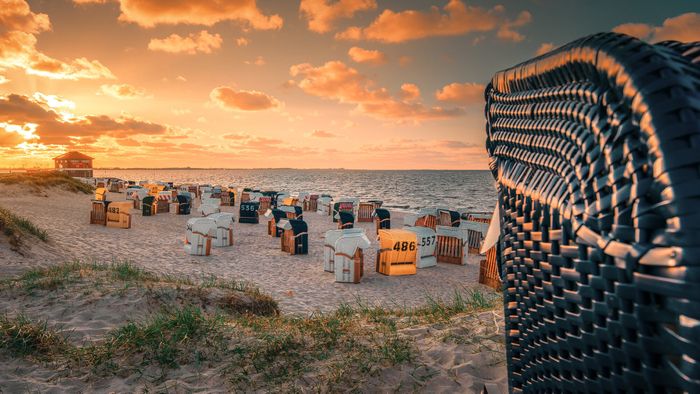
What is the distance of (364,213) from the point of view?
27.1 metres

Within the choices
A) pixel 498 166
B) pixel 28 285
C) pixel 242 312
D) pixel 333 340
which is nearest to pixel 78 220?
pixel 28 285

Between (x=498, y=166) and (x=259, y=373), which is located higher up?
(x=498, y=166)

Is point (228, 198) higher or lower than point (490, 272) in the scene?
higher

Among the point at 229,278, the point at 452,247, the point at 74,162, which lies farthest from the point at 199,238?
the point at 74,162

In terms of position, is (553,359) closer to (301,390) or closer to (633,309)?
(633,309)

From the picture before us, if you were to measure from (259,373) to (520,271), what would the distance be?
8.73 ft

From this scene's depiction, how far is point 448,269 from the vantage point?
45.5 ft

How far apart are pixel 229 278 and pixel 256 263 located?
2343 millimetres

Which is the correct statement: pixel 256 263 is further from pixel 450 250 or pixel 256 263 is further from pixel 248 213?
pixel 248 213

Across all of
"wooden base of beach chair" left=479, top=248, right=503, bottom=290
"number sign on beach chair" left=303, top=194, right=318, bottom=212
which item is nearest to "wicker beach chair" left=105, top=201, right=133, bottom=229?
"number sign on beach chair" left=303, top=194, right=318, bottom=212

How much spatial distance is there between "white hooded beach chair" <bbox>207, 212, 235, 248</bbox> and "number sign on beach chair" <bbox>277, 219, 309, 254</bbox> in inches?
106

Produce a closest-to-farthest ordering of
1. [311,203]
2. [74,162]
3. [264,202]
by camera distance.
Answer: [264,202], [311,203], [74,162]

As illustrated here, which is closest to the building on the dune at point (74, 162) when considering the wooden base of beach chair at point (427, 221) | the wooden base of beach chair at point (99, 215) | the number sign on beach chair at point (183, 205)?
the number sign on beach chair at point (183, 205)

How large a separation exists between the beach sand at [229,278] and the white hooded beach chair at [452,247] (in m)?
0.42
